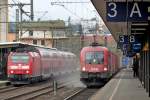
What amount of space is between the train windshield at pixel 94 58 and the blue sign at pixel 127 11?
75.4 feet

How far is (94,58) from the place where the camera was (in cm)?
3906

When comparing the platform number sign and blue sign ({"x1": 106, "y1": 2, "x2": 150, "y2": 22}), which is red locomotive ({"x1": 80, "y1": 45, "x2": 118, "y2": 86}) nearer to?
the platform number sign

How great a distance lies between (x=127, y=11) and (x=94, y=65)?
76.4 ft

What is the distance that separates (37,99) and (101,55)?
1162cm

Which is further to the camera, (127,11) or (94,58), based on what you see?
(94,58)

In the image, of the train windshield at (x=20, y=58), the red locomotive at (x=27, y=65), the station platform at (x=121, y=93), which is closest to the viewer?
the station platform at (x=121, y=93)

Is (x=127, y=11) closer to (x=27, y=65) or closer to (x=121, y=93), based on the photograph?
(x=121, y=93)

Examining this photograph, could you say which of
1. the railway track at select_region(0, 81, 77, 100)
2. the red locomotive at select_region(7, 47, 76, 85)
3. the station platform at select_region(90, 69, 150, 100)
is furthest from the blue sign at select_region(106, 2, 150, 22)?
the red locomotive at select_region(7, 47, 76, 85)

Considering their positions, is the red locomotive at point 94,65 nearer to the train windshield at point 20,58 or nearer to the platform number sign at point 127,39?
the platform number sign at point 127,39

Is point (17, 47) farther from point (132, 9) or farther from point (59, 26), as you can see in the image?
point (59, 26)

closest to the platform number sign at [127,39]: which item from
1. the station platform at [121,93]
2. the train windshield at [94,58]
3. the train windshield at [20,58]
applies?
the train windshield at [94,58]

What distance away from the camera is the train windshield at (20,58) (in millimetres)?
42022

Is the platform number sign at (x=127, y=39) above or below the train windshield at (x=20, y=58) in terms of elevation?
above

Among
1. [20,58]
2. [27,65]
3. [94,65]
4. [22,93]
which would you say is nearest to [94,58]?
[94,65]
